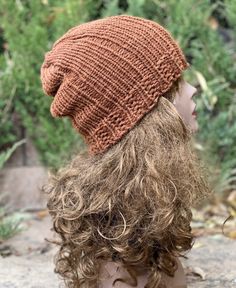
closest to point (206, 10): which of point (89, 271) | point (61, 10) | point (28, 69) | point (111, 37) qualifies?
point (61, 10)

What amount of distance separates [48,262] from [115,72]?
1252mm

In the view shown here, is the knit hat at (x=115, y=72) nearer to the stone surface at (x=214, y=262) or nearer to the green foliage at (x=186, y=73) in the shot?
the stone surface at (x=214, y=262)

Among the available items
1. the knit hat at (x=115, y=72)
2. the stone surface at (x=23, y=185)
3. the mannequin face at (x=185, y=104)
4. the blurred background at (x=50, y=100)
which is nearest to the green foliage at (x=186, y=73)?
the blurred background at (x=50, y=100)

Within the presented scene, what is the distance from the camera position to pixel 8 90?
373 cm

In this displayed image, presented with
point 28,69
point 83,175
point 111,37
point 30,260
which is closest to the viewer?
point 111,37

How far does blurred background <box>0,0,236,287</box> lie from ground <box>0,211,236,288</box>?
A: 5.0 inches

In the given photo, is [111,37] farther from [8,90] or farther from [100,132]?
[8,90]

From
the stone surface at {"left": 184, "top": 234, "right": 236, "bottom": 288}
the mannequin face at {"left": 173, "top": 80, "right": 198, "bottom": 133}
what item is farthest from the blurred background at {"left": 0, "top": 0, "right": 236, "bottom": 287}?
the mannequin face at {"left": 173, "top": 80, "right": 198, "bottom": 133}

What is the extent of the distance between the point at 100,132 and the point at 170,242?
478 millimetres

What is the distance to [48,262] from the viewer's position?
2951 mm

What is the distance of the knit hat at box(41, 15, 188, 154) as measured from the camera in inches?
81.4

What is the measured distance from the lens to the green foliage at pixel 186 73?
11.9 feet

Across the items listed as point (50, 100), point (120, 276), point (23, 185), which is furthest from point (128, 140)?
point (23, 185)

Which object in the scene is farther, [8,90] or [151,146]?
[8,90]
